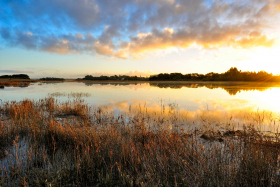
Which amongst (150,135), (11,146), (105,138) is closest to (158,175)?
(150,135)

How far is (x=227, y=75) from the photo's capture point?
10381cm

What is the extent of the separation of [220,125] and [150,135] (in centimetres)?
544

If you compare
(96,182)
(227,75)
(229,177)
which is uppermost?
(227,75)

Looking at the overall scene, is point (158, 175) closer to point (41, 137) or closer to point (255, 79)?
point (41, 137)

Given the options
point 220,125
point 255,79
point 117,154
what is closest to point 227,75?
point 255,79

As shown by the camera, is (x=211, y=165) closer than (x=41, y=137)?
Yes

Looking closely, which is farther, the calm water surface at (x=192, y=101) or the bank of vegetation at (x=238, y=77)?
the bank of vegetation at (x=238, y=77)

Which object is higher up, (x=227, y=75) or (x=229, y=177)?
(x=227, y=75)

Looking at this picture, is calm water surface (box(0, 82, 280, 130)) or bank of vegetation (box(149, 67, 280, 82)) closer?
calm water surface (box(0, 82, 280, 130))

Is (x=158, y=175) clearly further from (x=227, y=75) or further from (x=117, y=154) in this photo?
(x=227, y=75)

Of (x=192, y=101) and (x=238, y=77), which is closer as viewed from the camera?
(x=192, y=101)

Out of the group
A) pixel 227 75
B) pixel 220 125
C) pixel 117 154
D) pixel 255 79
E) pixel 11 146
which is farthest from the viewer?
pixel 227 75

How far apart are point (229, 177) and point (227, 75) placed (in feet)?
391

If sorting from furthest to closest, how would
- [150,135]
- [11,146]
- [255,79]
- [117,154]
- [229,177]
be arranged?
1. [255,79]
2. [150,135]
3. [11,146]
4. [117,154]
5. [229,177]
